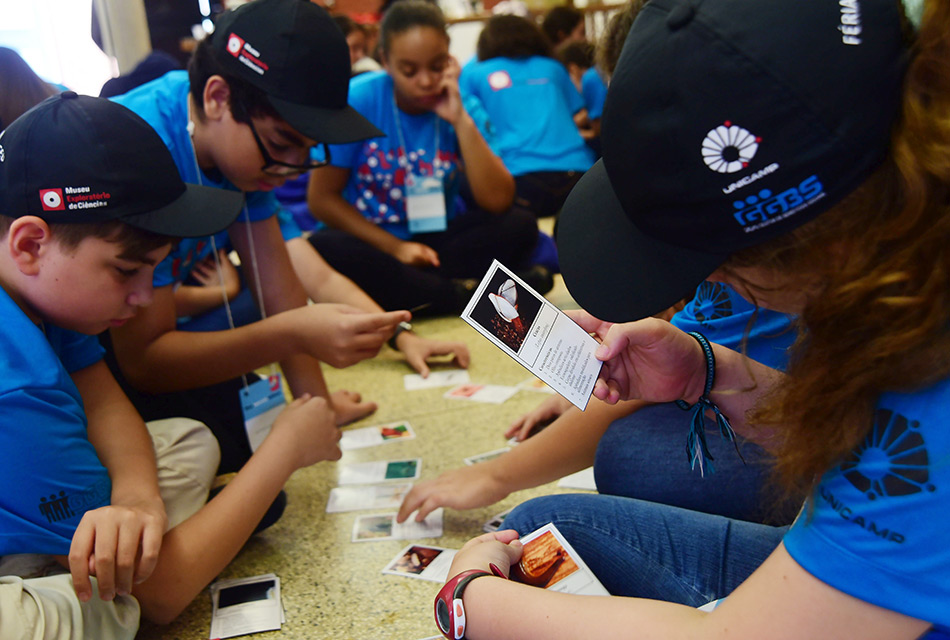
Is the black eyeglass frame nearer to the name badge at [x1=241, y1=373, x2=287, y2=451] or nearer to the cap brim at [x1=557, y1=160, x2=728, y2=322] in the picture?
the name badge at [x1=241, y1=373, x2=287, y2=451]

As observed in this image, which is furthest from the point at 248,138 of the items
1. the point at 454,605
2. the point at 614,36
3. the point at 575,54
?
the point at 575,54

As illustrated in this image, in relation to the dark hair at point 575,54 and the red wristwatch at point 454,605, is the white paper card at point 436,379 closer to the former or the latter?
the red wristwatch at point 454,605

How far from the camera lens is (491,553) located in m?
0.98

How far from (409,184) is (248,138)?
4.25 ft

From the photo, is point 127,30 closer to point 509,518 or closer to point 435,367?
point 435,367

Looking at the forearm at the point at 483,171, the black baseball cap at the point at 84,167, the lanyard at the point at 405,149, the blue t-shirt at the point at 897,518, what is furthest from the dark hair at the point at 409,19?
the blue t-shirt at the point at 897,518

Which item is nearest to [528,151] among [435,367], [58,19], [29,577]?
[435,367]

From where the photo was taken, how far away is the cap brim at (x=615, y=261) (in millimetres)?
674

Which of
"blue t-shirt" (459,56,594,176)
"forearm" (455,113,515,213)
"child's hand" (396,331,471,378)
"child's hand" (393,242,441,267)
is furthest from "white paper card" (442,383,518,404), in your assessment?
"blue t-shirt" (459,56,594,176)

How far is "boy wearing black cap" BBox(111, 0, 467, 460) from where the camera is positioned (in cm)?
155

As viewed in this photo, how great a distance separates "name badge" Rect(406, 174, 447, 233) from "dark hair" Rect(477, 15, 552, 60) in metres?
1.55

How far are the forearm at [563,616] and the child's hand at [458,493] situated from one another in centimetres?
50

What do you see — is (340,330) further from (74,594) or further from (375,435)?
(74,594)

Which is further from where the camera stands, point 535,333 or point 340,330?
point 340,330
